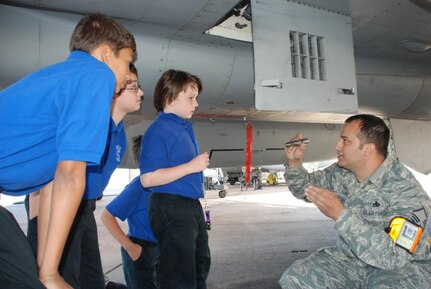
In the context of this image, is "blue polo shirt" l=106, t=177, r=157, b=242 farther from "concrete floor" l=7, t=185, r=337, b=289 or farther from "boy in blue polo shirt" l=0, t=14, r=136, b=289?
"boy in blue polo shirt" l=0, t=14, r=136, b=289

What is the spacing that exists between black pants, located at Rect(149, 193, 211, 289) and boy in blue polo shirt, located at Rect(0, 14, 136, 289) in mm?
825

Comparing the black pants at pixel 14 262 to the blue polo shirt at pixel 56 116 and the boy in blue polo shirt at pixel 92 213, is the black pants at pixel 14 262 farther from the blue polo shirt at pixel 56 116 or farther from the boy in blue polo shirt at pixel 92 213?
the boy in blue polo shirt at pixel 92 213

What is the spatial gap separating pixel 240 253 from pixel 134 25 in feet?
9.29

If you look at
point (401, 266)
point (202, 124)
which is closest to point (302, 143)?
point (401, 266)

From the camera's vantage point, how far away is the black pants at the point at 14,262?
1.10 metres

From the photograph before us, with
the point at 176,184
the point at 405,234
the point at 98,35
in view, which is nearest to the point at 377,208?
the point at 405,234

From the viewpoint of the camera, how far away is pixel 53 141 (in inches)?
48.5

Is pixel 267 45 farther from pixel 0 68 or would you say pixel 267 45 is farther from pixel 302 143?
pixel 0 68

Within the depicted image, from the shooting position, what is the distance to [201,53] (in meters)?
3.33

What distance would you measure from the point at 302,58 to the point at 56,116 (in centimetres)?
230

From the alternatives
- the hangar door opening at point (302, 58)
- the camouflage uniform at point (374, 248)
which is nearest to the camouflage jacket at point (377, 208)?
the camouflage uniform at point (374, 248)

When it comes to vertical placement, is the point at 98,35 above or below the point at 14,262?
above

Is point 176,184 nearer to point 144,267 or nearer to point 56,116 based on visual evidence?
point 144,267

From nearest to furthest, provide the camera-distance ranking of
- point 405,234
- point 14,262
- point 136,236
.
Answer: point 14,262
point 405,234
point 136,236
